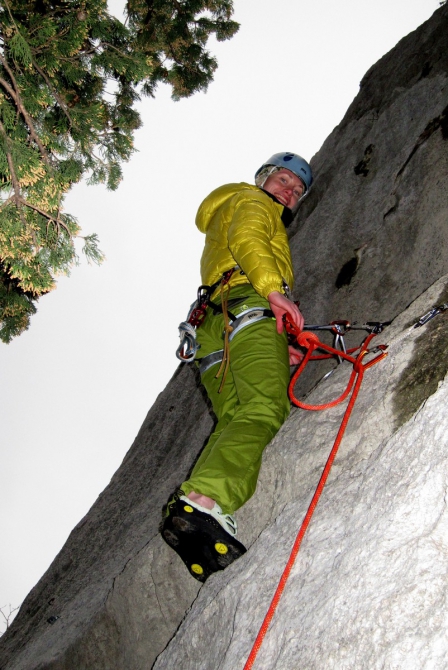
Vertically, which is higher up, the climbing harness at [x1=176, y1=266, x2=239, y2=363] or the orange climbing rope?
the climbing harness at [x1=176, y1=266, x2=239, y2=363]

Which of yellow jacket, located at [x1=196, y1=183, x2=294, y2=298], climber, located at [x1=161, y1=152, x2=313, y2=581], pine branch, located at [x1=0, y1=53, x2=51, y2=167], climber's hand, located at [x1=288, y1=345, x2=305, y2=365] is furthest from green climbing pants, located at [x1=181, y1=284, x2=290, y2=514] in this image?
pine branch, located at [x1=0, y1=53, x2=51, y2=167]

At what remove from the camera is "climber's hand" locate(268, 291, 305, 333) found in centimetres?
331

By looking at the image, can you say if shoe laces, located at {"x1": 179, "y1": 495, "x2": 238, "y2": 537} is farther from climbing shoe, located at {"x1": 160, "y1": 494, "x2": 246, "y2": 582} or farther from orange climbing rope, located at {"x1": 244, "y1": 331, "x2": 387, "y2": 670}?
orange climbing rope, located at {"x1": 244, "y1": 331, "x2": 387, "y2": 670}

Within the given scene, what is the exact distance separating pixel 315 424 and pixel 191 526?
0.91 metres

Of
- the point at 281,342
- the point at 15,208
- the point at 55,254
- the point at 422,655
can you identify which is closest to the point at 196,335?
the point at 281,342

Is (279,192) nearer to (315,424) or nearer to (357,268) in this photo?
(357,268)

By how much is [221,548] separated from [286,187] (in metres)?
3.03

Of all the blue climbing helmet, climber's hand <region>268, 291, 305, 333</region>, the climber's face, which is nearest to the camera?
climber's hand <region>268, 291, 305, 333</region>

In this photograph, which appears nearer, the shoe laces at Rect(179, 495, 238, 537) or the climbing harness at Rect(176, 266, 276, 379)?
the shoe laces at Rect(179, 495, 238, 537)

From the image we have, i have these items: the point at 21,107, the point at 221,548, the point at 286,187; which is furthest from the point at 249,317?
the point at 21,107

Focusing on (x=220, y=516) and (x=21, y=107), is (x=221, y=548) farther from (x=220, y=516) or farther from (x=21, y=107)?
(x=21, y=107)

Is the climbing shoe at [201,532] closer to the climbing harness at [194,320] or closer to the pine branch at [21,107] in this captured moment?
the climbing harness at [194,320]

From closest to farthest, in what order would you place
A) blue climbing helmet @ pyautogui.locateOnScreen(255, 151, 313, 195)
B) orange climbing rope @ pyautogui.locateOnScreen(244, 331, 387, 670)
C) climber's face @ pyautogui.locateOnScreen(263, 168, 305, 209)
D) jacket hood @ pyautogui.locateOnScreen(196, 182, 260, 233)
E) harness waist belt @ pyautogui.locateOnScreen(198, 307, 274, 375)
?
orange climbing rope @ pyautogui.locateOnScreen(244, 331, 387, 670)
harness waist belt @ pyautogui.locateOnScreen(198, 307, 274, 375)
jacket hood @ pyautogui.locateOnScreen(196, 182, 260, 233)
climber's face @ pyautogui.locateOnScreen(263, 168, 305, 209)
blue climbing helmet @ pyautogui.locateOnScreen(255, 151, 313, 195)

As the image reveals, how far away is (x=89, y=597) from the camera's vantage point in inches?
191
